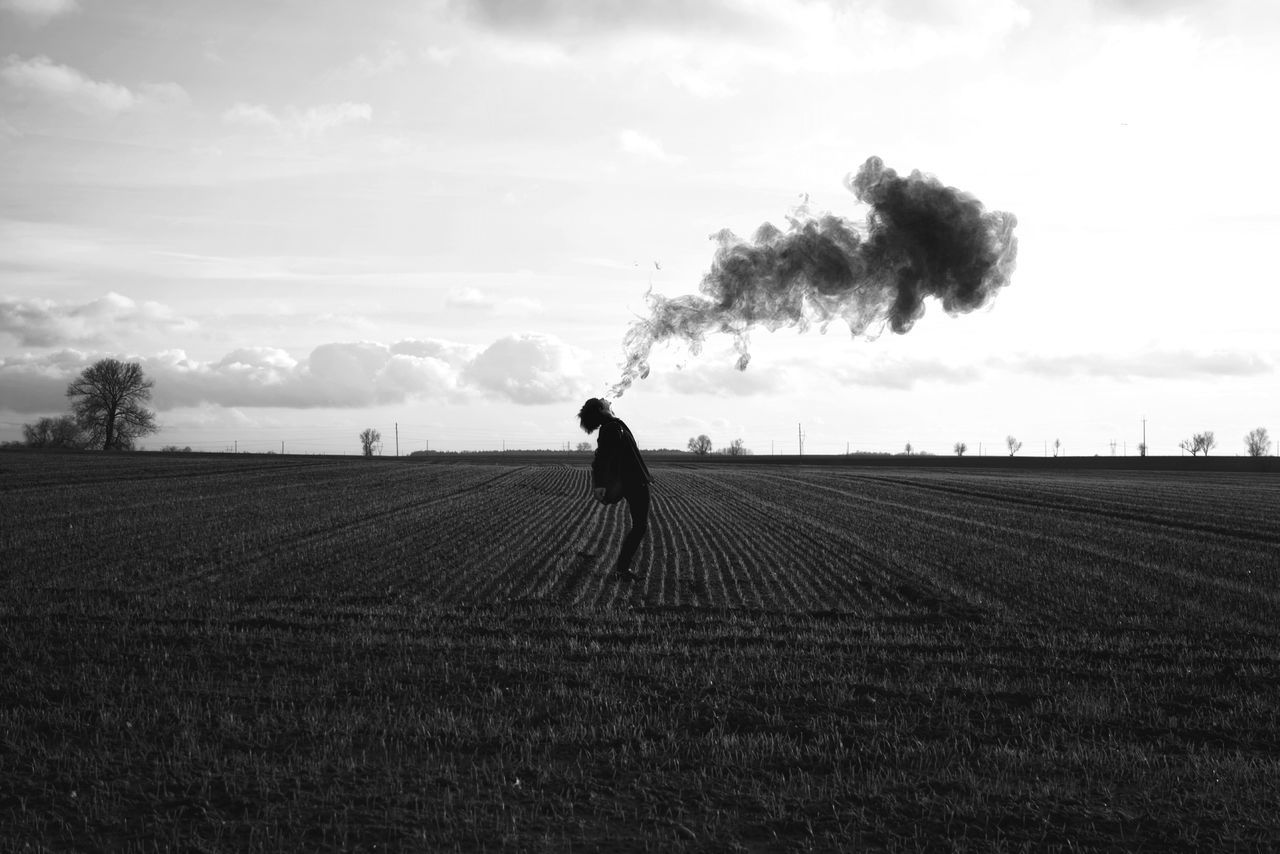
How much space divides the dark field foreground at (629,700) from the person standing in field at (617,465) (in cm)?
118

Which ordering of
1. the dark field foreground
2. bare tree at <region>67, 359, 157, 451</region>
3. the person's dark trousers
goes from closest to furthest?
the dark field foreground → the person's dark trousers → bare tree at <region>67, 359, 157, 451</region>

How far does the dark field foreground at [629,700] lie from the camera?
545cm

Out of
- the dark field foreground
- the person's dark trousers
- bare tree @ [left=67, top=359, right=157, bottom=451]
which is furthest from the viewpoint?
bare tree @ [left=67, top=359, right=157, bottom=451]

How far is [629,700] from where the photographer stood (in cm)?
794

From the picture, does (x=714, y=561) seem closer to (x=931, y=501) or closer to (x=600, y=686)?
(x=600, y=686)

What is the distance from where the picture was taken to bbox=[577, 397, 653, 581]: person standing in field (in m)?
16.1

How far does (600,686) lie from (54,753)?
4.04m

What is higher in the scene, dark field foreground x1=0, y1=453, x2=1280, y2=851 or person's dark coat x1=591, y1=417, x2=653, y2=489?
person's dark coat x1=591, y1=417, x2=653, y2=489

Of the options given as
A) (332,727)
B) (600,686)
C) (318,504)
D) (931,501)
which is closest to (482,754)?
(332,727)

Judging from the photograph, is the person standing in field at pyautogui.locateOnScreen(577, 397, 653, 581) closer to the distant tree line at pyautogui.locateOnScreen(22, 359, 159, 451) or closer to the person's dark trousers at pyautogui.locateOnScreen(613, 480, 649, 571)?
the person's dark trousers at pyautogui.locateOnScreen(613, 480, 649, 571)

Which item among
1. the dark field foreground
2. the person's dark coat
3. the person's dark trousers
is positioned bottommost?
the dark field foreground

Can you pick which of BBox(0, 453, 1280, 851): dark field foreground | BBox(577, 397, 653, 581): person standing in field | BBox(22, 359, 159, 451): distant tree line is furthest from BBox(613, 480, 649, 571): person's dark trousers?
BBox(22, 359, 159, 451): distant tree line

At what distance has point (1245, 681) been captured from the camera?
30.0 ft

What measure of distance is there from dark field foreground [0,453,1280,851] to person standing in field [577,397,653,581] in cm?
118
